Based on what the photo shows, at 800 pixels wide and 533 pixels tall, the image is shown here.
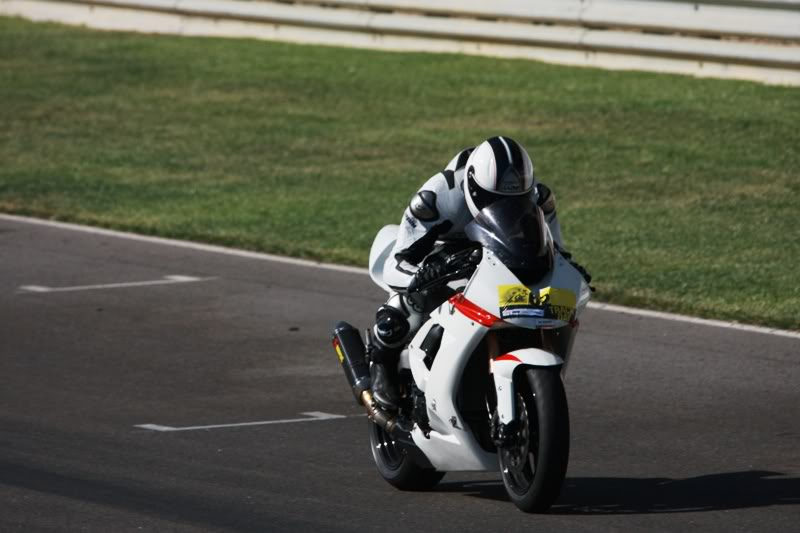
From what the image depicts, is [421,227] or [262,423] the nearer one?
[421,227]

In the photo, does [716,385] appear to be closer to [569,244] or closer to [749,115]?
[569,244]

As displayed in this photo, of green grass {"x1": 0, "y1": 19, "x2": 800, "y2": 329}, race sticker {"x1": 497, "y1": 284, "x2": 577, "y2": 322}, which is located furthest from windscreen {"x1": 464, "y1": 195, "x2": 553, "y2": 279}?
green grass {"x1": 0, "y1": 19, "x2": 800, "y2": 329}

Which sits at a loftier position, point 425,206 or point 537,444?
point 425,206

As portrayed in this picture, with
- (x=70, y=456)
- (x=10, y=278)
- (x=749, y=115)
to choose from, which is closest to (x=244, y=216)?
(x=10, y=278)

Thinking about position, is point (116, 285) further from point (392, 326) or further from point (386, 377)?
point (392, 326)

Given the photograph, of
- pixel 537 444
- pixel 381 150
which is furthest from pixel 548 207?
pixel 381 150

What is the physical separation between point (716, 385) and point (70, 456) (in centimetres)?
385

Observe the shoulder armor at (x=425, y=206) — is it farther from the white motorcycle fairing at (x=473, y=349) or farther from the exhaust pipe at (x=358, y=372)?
the exhaust pipe at (x=358, y=372)

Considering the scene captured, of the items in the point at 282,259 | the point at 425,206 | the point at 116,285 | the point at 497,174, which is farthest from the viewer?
the point at 282,259

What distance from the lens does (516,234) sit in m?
7.38

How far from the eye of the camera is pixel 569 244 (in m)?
15.3

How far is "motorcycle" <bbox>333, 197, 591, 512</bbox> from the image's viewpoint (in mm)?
7188

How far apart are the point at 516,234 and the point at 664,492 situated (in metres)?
1.43

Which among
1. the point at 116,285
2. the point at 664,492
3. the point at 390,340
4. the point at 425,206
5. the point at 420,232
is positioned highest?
the point at 425,206
